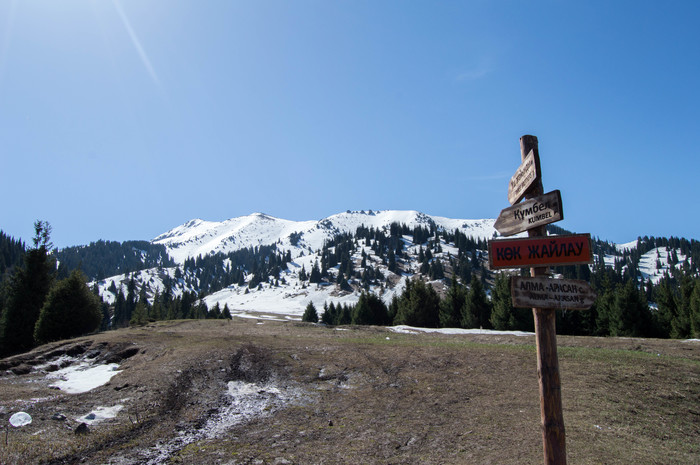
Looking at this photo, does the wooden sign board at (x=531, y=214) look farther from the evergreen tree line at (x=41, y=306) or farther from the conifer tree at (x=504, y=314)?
the conifer tree at (x=504, y=314)

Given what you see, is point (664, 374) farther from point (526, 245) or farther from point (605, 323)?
point (605, 323)

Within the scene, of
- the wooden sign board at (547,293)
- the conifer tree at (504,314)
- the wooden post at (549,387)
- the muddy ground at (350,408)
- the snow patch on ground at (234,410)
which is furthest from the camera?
the conifer tree at (504,314)

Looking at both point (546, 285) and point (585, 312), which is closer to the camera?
point (546, 285)

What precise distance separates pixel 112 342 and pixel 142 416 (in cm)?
1570

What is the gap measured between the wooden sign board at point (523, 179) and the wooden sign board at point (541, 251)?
3.74 feet

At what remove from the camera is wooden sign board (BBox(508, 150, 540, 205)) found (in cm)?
661

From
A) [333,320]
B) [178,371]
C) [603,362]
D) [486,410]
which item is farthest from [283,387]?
[333,320]

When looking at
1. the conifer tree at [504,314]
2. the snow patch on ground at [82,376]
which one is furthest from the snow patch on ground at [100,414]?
the conifer tree at [504,314]

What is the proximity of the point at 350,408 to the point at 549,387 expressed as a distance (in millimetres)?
8300

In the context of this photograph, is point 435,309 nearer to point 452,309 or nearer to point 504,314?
point 452,309

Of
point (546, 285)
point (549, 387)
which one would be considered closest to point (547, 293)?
point (546, 285)

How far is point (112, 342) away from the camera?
24.3 m

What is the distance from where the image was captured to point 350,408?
12.7m

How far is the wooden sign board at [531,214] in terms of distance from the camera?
6102mm
